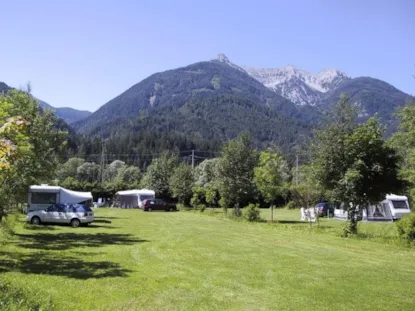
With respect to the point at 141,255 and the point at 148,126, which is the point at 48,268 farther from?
the point at 148,126

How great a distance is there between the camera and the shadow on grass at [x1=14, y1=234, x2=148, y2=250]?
16031 mm

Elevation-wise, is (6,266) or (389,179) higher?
(389,179)

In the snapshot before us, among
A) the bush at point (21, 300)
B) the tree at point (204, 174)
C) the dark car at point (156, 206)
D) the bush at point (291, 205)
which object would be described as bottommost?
the bush at point (21, 300)

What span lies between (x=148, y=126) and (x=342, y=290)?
183 m

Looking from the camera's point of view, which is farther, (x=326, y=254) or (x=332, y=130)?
(x=332, y=130)

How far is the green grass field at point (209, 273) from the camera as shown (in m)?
8.27

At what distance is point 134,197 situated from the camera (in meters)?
57.6

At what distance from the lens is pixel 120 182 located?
70.8 m

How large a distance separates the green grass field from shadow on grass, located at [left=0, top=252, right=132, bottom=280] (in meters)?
0.03

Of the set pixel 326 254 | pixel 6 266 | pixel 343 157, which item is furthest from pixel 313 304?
pixel 343 157

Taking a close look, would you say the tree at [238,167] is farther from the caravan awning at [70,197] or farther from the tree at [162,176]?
the tree at [162,176]

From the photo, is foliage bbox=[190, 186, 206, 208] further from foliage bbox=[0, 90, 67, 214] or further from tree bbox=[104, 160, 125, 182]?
tree bbox=[104, 160, 125, 182]

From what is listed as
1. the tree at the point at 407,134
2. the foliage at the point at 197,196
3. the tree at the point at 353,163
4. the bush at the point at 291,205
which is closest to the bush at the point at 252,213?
the tree at the point at 353,163

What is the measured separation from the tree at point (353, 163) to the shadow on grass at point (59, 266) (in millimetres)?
13273
